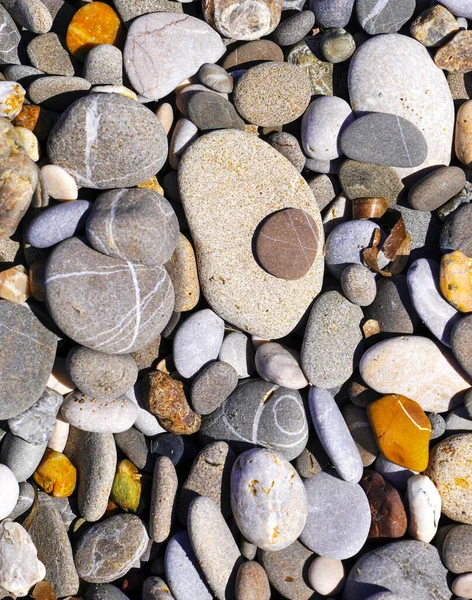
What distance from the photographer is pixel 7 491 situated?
10.0ft

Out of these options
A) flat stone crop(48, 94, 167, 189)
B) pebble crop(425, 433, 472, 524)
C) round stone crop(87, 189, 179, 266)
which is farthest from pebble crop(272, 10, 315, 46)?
pebble crop(425, 433, 472, 524)

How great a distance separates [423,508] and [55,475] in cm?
204

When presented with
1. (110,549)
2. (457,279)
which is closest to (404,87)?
(457,279)

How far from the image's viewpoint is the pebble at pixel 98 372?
3080mm

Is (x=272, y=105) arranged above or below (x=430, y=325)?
above

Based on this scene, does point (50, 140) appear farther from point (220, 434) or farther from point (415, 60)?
point (415, 60)

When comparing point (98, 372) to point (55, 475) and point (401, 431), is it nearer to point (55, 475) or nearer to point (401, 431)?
point (55, 475)

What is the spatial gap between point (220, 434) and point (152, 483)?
0.47 m

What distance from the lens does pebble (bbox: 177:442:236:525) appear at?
318cm

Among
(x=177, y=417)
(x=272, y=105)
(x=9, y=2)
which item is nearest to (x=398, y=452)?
(x=177, y=417)

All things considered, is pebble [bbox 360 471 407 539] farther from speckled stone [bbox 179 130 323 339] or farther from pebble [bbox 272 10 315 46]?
pebble [bbox 272 10 315 46]

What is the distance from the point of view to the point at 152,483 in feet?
10.7

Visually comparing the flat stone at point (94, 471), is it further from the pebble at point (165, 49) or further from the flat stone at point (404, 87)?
the flat stone at point (404, 87)

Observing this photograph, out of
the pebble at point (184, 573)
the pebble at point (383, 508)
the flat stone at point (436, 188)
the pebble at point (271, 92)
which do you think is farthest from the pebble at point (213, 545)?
the pebble at point (271, 92)
